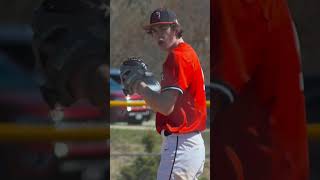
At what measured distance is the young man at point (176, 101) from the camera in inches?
220

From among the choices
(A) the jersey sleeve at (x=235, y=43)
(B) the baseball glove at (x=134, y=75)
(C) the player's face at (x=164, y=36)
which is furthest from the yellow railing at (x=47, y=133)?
(A) the jersey sleeve at (x=235, y=43)

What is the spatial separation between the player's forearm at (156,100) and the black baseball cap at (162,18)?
0.48 m

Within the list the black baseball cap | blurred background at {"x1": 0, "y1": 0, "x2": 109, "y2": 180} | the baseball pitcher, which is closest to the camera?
blurred background at {"x1": 0, "y1": 0, "x2": 109, "y2": 180}

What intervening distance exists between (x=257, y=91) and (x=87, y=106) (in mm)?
1369

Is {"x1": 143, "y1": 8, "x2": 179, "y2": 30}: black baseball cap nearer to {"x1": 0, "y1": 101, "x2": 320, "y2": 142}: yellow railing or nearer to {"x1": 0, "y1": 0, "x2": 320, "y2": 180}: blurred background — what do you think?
{"x1": 0, "y1": 0, "x2": 320, "y2": 180}: blurred background

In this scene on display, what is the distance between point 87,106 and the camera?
5.66 m

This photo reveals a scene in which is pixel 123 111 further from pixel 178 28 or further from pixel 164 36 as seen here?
pixel 178 28

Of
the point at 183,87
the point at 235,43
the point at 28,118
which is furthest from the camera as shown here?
the point at 235,43

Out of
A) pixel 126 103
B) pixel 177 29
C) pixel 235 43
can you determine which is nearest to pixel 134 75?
pixel 126 103

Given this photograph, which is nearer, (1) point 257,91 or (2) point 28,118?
(2) point 28,118

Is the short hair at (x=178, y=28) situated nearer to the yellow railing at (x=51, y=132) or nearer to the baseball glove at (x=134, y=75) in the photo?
the baseball glove at (x=134, y=75)

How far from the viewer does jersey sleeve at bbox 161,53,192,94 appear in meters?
5.59

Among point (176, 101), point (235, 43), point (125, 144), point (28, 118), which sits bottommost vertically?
point (125, 144)

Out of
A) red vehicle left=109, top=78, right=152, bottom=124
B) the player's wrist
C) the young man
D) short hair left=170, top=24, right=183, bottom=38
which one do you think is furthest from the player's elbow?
short hair left=170, top=24, right=183, bottom=38
